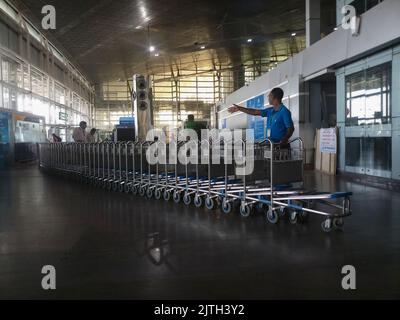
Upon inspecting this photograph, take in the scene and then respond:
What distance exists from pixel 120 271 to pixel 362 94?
8.53 metres

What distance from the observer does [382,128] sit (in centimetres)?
883

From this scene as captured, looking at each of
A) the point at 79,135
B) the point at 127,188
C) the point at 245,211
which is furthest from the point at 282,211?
the point at 79,135

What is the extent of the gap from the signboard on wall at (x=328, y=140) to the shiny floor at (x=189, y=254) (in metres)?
5.18

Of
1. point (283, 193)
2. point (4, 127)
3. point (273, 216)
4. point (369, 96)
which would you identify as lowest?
point (273, 216)

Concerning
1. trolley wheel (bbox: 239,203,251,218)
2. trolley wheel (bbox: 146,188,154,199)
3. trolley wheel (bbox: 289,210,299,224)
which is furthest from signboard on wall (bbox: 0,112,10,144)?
trolley wheel (bbox: 289,210,299,224)

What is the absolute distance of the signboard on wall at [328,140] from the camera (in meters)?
11.2

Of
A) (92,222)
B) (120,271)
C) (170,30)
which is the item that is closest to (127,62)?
(170,30)

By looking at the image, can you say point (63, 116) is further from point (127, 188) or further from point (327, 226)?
point (327, 226)

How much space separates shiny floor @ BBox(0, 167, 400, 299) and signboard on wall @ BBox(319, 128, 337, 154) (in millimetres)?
5181

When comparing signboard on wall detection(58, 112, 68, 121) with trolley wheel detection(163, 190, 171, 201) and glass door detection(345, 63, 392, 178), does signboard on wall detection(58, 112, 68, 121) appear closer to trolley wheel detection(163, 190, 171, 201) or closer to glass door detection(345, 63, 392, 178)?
glass door detection(345, 63, 392, 178)

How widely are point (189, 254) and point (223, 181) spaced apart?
2689 mm

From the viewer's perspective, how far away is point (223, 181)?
20.5ft

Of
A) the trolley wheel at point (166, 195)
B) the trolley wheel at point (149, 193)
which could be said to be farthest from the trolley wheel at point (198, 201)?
the trolley wheel at point (149, 193)
